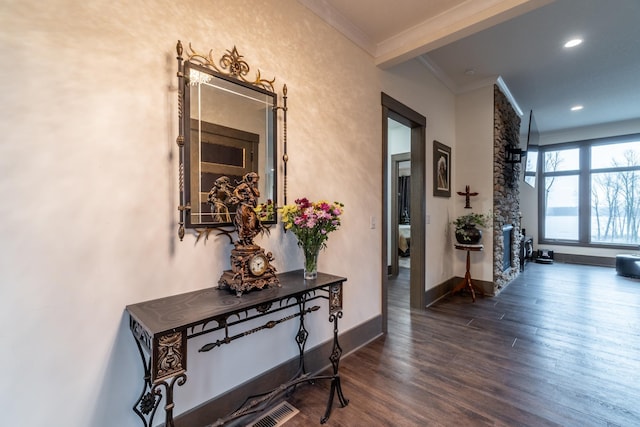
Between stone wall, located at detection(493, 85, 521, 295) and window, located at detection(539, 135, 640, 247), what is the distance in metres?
2.93

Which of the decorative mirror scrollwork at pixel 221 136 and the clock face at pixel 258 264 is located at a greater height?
the decorative mirror scrollwork at pixel 221 136

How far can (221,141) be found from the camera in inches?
67.1

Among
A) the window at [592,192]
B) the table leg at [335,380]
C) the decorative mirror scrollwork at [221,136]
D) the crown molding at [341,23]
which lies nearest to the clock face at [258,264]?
the decorative mirror scrollwork at [221,136]

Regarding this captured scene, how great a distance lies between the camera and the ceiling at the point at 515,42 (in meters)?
2.32

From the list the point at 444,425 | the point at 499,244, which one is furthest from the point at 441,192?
the point at 444,425

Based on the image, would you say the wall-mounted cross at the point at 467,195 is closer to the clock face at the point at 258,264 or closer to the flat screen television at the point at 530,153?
the flat screen television at the point at 530,153

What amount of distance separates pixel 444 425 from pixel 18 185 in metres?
2.49

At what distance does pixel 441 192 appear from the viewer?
4.15m

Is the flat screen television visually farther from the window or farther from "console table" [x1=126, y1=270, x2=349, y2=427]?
"console table" [x1=126, y1=270, x2=349, y2=427]

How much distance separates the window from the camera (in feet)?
20.8

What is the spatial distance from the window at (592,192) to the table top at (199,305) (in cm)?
814

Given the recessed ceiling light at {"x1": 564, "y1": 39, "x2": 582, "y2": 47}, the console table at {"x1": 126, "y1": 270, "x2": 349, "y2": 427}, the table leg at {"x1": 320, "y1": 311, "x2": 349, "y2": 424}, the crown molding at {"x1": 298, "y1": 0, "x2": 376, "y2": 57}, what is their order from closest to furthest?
the console table at {"x1": 126, "y1": 270, "x2": 349, "y2": 427} < the table leg at {"x1": 320, "y1": 311, "x2": 349, "y2": 424} < the crown molding at {"x1": 298, "y1": 0, "x2": 376, "y2": 57} < the recessed ceiling light at {"x1": 564, "y1": 39, "x2": 582, "y2": 47}

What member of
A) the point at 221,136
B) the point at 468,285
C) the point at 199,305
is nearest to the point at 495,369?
the point at 468,285

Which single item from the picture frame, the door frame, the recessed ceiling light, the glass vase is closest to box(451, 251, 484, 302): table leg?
the picture frame
